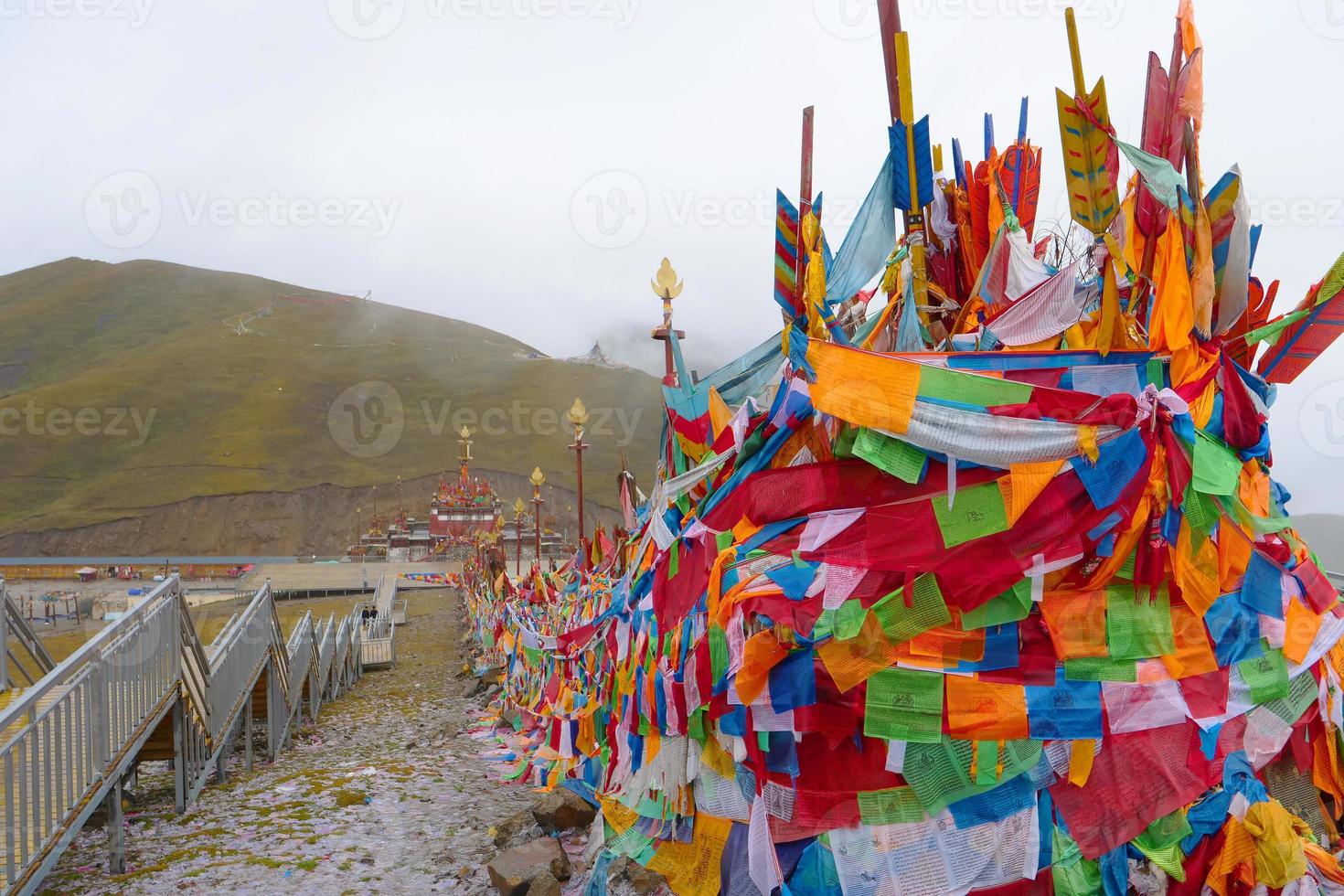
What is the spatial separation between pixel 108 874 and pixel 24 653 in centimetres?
288

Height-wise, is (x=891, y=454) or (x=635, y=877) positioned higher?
(x=891, y=454)

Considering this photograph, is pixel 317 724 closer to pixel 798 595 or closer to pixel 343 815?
pixel 343 815

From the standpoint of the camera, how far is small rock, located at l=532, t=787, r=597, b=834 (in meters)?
7.08

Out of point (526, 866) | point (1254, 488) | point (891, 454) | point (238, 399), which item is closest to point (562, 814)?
point (526, 866)

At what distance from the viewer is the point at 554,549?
52.0 meters

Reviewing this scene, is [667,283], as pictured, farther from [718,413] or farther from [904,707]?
[904,707]

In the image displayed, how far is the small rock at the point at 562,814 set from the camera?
7.08m

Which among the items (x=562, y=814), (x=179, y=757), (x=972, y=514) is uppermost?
(x=972, y=514)

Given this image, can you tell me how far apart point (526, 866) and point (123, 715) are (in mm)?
3129

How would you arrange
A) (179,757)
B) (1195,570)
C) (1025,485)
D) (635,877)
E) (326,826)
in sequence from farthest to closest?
1. (179,757)
2. (326,826)
3. (635,877)
4. (1195,570)
5. (1025,485)

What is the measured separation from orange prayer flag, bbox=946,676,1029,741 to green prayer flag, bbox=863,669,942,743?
0.07 meters

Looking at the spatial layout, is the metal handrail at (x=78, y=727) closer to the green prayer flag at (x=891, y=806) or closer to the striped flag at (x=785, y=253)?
the green prayer flag at (x=891, y=806)

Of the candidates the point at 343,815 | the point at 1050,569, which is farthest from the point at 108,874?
the point at 1050,569

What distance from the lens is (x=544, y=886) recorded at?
5.64m
